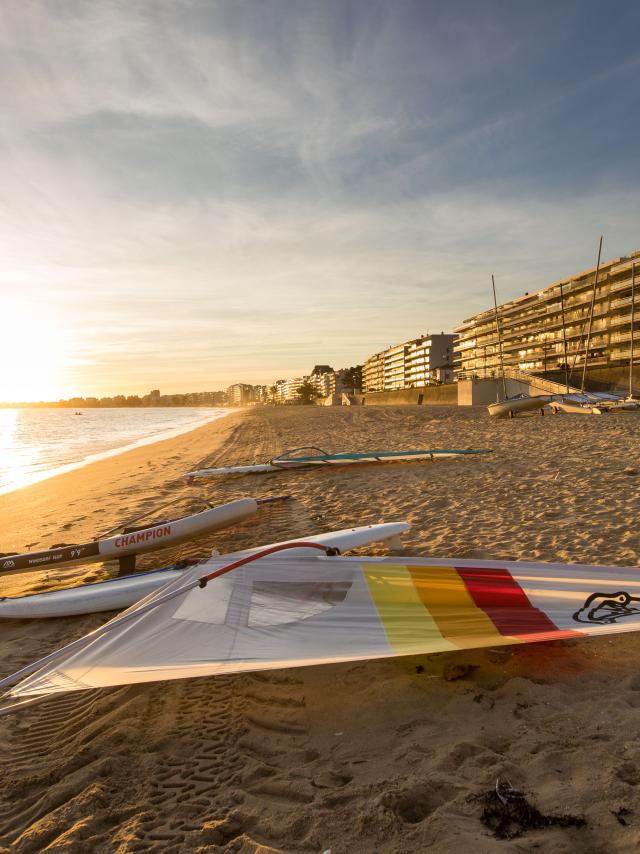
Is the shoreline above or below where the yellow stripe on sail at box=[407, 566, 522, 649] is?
below

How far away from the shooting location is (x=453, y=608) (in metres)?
3.32

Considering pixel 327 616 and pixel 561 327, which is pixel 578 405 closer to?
pixel 327 616

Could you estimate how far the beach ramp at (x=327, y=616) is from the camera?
2781mm

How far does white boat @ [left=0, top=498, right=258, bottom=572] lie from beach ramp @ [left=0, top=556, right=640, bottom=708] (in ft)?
7.90

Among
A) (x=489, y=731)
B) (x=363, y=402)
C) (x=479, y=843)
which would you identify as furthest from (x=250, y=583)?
(x=363, y=402)

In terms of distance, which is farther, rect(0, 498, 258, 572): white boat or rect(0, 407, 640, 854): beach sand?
rect(0, 498, 258, 572): white boat

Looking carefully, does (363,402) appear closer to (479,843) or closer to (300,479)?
(300,479)

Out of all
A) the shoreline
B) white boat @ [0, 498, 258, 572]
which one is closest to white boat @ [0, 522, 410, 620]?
white boat @ [0, 498, 258, 572]

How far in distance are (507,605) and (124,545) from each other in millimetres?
4409

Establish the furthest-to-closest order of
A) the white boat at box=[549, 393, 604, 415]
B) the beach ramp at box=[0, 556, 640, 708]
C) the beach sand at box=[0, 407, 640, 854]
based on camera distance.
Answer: the white boat at box=[549, 393, 604, 415] < the beach ramp at box=[0, 556, 640, 708] < the beach sand at box=[0, 407, 640, 854]

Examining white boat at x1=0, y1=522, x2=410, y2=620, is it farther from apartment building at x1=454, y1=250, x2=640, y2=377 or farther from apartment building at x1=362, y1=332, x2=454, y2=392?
apartment building at x1=362, y1=332, x2=454, y2=392

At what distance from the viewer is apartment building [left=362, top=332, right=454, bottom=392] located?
370 feet

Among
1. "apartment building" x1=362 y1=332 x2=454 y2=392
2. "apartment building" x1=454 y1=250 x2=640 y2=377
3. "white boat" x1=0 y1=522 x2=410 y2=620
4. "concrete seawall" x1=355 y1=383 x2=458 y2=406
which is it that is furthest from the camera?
"apartment building" x1=362 y1=332 x2=454 y2=392

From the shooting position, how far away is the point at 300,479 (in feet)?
36.3
